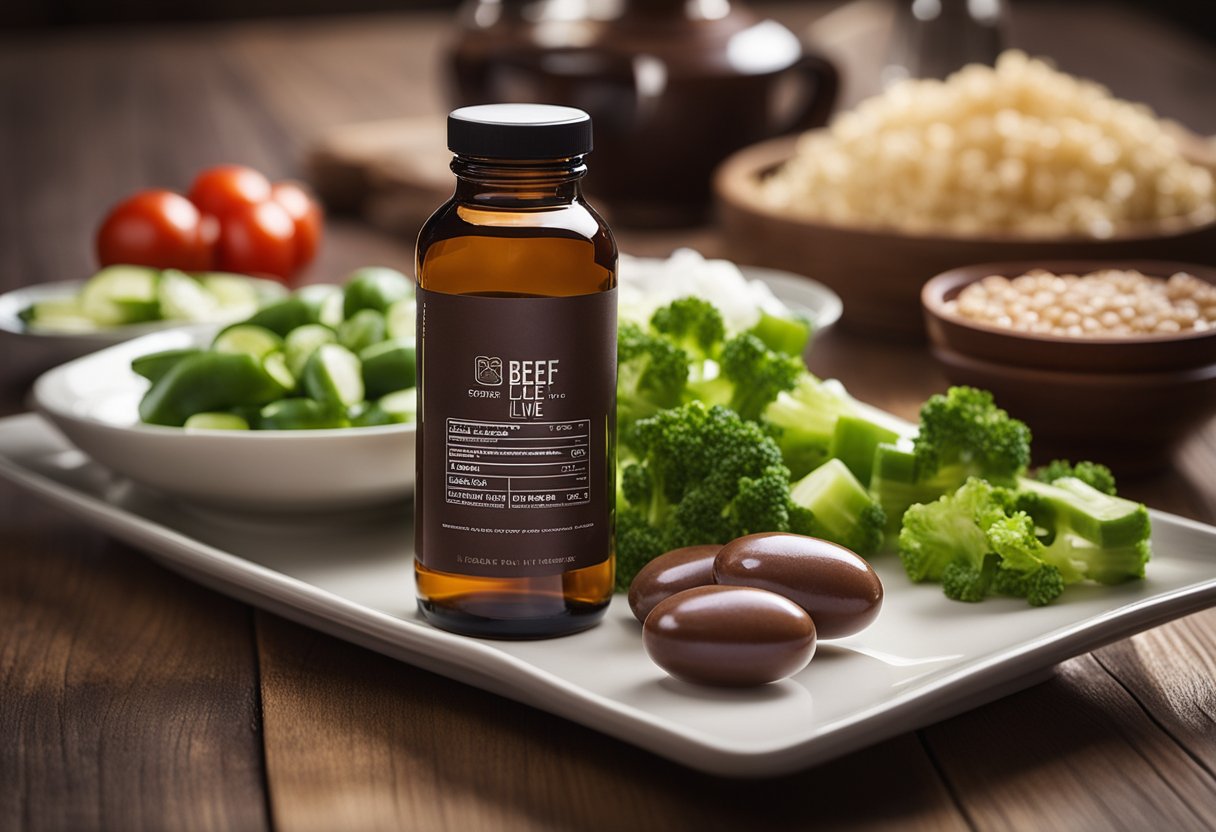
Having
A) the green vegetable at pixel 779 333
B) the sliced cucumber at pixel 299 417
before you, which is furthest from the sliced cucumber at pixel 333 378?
the green vegetable at pixel 779 333

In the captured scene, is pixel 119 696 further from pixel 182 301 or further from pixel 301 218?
pixel 301 218

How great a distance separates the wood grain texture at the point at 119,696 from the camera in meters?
0.89

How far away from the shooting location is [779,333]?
1.27m

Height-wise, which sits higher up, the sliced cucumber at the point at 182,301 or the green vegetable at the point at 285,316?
the green vegetable at the point at 285,316

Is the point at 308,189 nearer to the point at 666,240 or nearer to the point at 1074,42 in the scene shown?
the point at 666,240

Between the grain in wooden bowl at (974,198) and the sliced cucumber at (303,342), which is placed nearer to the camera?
the sliced cucumber at (303,342)

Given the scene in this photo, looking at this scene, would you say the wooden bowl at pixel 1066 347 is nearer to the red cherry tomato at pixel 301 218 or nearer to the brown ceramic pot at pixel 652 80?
the brown ceramic pot at pixel 652 80

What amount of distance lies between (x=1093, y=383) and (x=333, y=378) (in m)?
0.67

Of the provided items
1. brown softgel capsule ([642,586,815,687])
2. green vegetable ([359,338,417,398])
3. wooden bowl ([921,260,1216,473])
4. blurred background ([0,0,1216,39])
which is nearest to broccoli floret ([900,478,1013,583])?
brown softgel capsule ([642,586,815,687])

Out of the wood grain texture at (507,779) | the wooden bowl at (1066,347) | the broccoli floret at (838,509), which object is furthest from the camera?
the wooden bowl at (1066,347)

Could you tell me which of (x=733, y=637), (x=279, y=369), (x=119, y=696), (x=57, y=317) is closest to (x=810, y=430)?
(x=733, y=637)

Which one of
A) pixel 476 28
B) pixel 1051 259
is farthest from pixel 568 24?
pixel 1051 259

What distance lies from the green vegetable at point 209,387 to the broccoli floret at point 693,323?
0.31 m

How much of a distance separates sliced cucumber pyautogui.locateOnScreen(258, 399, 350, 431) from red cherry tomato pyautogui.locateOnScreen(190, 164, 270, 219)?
1070 millimetres
